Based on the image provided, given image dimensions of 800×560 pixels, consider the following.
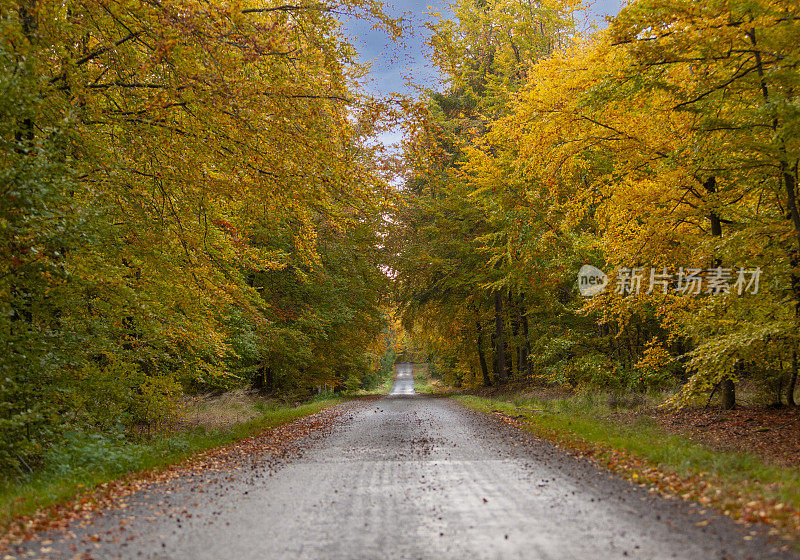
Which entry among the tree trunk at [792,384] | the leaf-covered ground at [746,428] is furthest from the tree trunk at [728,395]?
the tree trunk at [792,384]

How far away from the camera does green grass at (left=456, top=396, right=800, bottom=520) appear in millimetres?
5250

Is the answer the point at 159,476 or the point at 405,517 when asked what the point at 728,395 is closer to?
the point at 405,517

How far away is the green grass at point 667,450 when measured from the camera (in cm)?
525

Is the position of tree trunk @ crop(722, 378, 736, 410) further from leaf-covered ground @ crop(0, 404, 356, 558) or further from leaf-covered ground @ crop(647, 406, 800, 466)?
leaf-covered ground @ crop(0, 404, 356, 558)

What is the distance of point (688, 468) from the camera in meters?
6.05

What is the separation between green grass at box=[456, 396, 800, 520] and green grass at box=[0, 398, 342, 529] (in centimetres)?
649

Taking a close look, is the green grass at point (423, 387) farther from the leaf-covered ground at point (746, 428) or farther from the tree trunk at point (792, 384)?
the tree trunk at point (792, 384)

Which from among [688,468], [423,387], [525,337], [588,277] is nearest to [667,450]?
[688,468]

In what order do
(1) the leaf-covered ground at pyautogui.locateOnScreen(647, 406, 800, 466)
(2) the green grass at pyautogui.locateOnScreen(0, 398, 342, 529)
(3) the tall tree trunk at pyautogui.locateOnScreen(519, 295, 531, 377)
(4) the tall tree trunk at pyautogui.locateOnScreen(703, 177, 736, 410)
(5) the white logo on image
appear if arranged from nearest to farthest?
(2) the green grass at pyautogui.locateOnScreen(0, 398, 342, 529) → (1) the leaf-covered ground at pyautogui.locateOnScreen(647, 406, 800, 466) → (4) the tall tree trunk at pyautogui.locateOnScreen(703, 177, 736, 410) → (5) the white logo on image → (3) the tall tree trunk at pyautogui.locateOnScreen(519, 295, 531, 377)

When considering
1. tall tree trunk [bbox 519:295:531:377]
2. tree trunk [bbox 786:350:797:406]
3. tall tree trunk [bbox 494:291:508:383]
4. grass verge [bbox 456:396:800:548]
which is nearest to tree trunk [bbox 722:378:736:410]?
tree trunk [bbox 786:350:797:406]

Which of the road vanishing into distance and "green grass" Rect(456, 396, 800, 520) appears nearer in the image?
the road vanishing into distance

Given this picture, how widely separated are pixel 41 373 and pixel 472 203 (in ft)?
58.4

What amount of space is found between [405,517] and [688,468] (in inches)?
138

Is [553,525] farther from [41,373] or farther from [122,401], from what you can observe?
[122,401]
